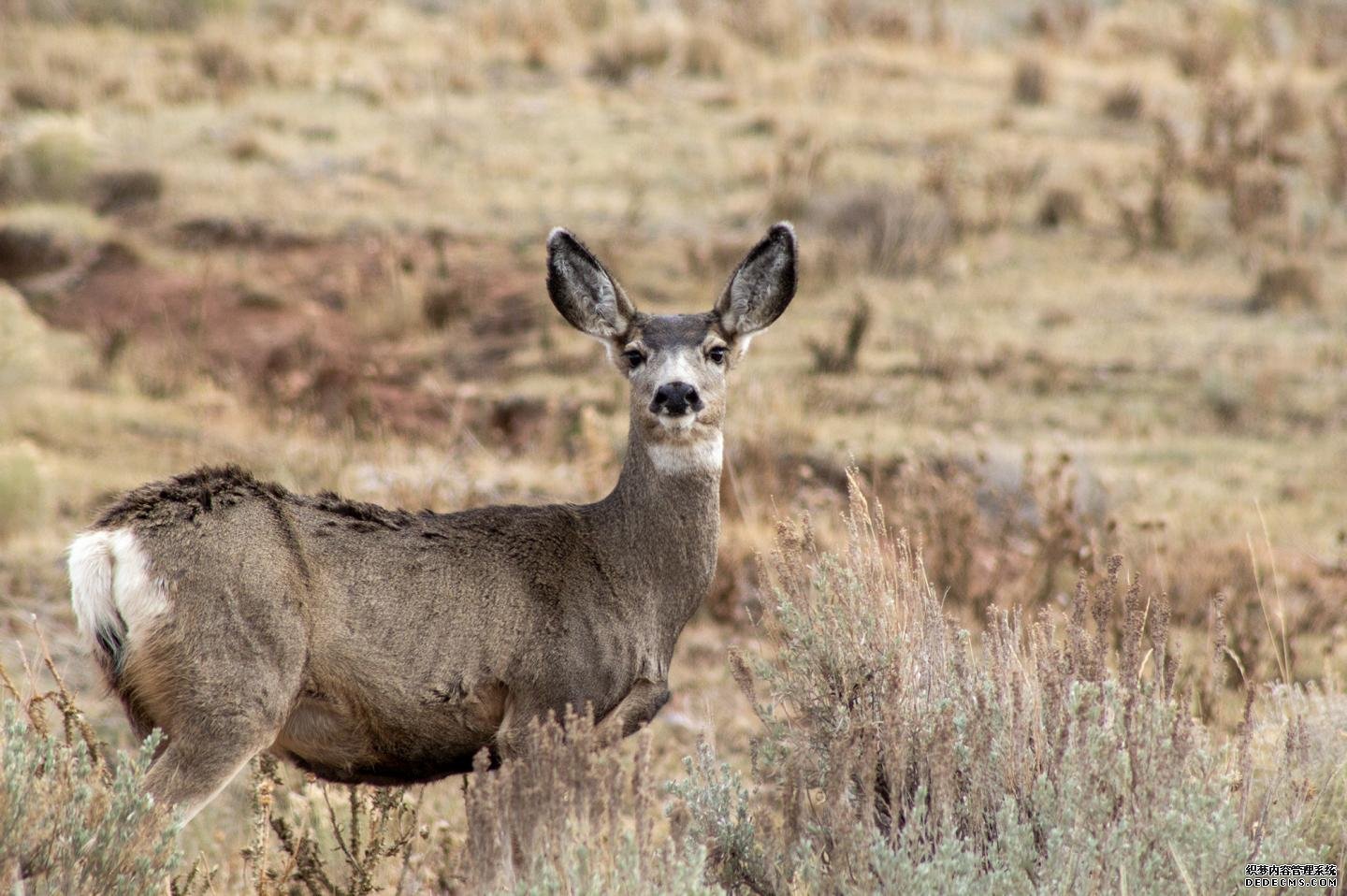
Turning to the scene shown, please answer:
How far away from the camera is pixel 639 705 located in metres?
5.26

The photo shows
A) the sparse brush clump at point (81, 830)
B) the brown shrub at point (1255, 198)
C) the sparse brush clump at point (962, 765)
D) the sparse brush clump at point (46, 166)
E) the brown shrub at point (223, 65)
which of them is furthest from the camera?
the brown shrub at point (223, 65)

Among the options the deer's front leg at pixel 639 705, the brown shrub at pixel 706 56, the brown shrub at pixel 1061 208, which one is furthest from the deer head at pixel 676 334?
the brown shrub at pixel 706 56

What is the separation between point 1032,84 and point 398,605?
19300mm

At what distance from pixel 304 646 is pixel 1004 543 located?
5733 millimetres

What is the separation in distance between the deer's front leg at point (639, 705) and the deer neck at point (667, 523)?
A: 8.9 inches

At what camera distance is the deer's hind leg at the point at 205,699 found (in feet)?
15.1

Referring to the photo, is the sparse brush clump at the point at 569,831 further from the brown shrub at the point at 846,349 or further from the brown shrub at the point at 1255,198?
the brown shrub at the point at 1255,198

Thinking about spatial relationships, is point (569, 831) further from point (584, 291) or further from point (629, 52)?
point (629, 52)

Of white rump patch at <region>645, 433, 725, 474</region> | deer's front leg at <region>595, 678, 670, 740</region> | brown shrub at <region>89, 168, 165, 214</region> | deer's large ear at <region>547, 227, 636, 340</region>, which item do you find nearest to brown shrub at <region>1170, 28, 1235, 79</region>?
brown shrub at <region>89, 168, 165, 214</region>

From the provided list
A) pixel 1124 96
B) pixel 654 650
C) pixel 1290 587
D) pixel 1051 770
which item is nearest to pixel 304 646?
pixel 654 650

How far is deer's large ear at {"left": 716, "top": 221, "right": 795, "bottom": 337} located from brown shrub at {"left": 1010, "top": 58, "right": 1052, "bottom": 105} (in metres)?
17.4

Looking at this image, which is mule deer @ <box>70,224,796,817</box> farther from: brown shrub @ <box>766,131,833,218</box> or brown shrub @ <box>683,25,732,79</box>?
brown shrub @ <box>683,25,732,79</box>

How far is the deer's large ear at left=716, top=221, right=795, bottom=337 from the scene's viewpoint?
19.9ft

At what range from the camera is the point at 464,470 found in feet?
33.9
